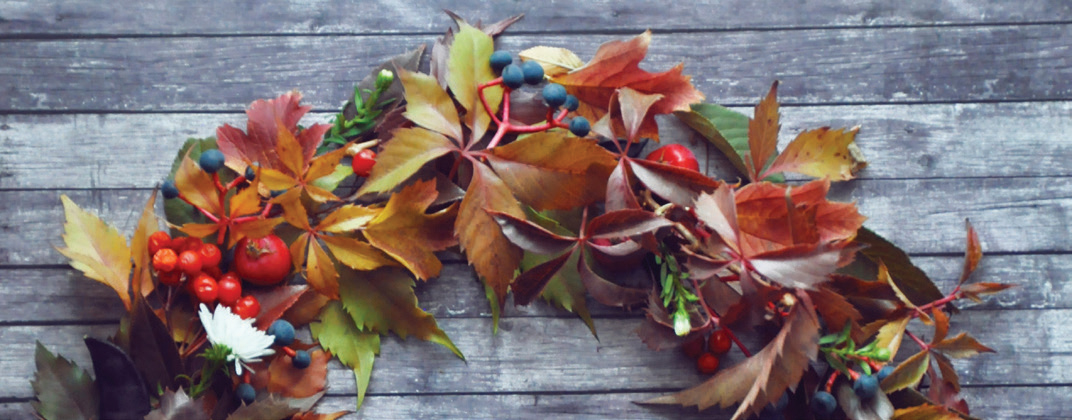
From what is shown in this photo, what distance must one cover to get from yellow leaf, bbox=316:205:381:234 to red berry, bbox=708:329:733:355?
432mm

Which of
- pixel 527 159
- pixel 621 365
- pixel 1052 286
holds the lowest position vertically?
pixel 621 365

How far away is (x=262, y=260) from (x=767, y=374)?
22.9 inches

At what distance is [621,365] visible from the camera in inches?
37.1

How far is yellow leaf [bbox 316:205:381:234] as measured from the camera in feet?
2.84

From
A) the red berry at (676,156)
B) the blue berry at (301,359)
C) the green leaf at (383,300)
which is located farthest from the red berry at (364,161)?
the red berry at (676,156)

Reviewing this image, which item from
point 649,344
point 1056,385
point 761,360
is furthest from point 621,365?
point 1056,385

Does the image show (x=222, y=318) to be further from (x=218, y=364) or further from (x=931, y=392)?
(x=931, y=392)

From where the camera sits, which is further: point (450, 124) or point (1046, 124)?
point (1046, 124)

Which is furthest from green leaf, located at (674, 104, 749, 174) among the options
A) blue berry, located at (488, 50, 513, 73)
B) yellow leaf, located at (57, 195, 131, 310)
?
yellow leaf, located at (57, 195, 131, 310)

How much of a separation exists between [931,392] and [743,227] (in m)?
0.31

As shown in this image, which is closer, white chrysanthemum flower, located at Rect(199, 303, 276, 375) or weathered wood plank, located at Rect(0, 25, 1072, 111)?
white chrysanthemum flower, located at Rect(199, 303, 276, 375)

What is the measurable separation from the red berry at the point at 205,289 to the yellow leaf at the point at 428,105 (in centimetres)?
29

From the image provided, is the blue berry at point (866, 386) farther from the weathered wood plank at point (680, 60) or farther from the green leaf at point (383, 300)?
the green leaf at point (383, 300)

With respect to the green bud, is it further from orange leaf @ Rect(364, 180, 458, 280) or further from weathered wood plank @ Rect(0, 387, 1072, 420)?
weathered wood plank @ Rect(0, 387, 1072, 420)
